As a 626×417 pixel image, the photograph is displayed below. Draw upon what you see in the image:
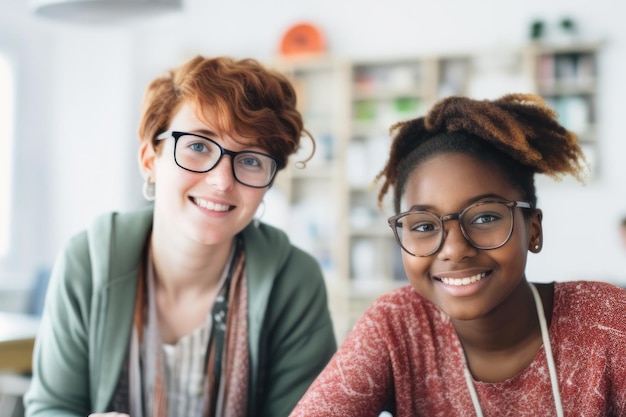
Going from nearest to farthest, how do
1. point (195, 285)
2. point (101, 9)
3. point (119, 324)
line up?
point (119, 324) < point (195, 285) < point (101, 9)

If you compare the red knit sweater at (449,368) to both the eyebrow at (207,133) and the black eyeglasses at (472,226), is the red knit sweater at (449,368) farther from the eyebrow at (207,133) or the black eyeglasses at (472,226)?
the eyebrow at (207,133)

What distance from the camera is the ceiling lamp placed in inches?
102

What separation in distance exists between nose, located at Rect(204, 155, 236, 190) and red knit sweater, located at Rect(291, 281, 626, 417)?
1.24ft

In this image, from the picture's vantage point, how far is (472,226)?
1.09 meters

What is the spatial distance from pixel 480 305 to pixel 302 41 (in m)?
5.03

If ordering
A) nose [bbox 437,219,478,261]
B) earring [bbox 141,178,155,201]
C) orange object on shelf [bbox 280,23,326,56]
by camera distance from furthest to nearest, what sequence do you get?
orange object on shelf [bbox 280,23,326,56] < earring [bbox 141,178,155,201] < nose [bbox 437,219,478,261]

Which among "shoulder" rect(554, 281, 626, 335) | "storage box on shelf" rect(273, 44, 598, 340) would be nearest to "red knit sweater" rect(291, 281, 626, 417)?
"shoulder" rect(554, 281, 626, 335)

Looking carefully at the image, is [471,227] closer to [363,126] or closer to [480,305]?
[480,305]

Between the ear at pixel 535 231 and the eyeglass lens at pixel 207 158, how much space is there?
55 centimetres

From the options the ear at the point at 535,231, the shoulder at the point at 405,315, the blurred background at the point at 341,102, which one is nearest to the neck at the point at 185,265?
the shoulder at the point at 405,315


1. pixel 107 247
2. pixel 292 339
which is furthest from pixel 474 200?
pixel 107 247

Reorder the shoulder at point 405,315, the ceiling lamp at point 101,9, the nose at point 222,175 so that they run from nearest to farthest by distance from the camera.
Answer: the shoulder at point 405,315
the nose at point 222,175
the ceiling lamp at point 101,9

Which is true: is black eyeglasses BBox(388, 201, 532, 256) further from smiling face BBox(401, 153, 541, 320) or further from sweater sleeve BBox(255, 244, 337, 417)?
sweater sleeve BBox(255, 244, 337, 417)

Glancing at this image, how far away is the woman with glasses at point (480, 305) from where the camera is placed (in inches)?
43.3
